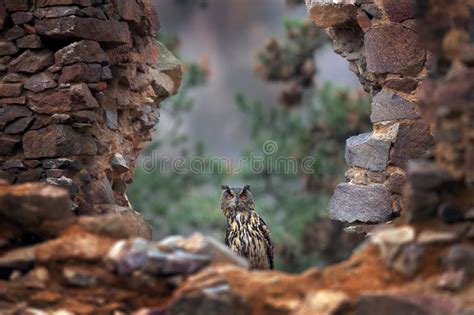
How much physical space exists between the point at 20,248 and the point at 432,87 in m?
1.82

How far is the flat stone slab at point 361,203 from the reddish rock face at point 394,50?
0.74 m

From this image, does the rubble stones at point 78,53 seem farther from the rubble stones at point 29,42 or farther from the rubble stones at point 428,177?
the rubble stones at point 428,177

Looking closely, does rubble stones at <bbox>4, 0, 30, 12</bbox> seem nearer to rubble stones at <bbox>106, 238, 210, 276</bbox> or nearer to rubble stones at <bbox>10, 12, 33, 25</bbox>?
rubble stones at <bbox>10, 12, 33, 25</bbox>

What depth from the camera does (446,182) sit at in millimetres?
4133

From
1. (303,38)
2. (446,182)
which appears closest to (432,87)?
(446,182)

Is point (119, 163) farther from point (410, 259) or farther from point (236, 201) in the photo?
point (410, 259)

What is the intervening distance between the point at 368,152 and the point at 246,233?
1.14m

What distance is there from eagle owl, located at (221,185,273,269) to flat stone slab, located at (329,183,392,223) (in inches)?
27.2

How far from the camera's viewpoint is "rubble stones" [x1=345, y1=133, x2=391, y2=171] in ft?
21.9

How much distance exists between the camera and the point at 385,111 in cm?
668

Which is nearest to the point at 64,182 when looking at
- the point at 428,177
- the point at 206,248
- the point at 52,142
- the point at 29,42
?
the point at 52,142

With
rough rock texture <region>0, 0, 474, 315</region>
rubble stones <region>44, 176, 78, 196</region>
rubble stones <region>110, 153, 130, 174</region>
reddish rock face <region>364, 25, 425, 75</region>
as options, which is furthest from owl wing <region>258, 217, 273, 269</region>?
rough rock texture <region>0, 0, 474, 315</region>

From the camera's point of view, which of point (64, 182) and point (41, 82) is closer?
point (64, 182)

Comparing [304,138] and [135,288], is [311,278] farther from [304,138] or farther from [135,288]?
[304,138]
